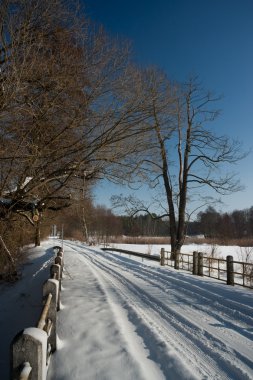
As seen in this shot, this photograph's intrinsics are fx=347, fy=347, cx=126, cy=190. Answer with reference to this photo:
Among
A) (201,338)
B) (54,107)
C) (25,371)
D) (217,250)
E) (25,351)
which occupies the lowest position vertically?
(201,338)

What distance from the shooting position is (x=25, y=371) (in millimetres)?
2906

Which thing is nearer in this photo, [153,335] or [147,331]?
[153,335]

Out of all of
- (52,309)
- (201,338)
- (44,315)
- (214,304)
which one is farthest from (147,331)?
(214,304)

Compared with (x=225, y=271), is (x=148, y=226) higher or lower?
higher

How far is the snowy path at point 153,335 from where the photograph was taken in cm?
429

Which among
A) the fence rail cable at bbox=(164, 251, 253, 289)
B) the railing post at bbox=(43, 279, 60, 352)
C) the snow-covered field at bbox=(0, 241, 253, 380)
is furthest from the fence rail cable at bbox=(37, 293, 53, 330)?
the fence rail cable at bbox=(164, 251, 253, 289)

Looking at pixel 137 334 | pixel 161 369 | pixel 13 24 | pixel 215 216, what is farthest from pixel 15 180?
pixel 215 216

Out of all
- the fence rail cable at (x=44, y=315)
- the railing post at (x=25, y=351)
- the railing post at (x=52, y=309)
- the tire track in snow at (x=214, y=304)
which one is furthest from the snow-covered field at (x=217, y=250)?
the railing post at (x=25, y=351)

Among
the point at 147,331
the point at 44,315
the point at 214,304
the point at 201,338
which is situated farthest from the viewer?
the point at 214,304

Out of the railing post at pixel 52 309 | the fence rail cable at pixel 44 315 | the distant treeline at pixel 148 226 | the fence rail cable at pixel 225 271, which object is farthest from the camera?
the distant treeline at pixel 148 226

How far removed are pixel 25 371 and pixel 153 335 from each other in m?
2.90

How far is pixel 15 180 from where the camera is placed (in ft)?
29.1

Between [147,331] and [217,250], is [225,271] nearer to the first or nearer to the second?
[147,331]

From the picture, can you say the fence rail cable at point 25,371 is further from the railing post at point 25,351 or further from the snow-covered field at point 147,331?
the snow-covered field at point 147,331
